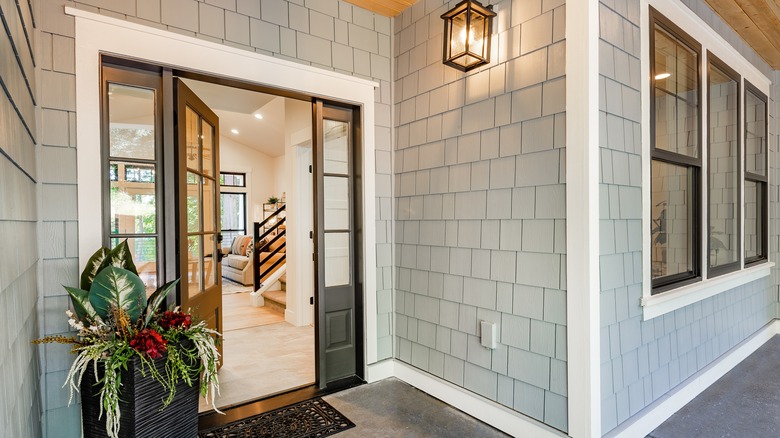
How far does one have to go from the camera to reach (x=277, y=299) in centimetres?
561

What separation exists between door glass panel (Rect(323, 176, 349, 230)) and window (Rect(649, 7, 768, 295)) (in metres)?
2.08

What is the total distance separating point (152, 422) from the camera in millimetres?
1801

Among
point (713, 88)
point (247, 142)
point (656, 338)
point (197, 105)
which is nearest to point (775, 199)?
point (713, 88)

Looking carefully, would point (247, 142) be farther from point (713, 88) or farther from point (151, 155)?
point (713, 88)

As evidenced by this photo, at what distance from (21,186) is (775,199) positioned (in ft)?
19.9

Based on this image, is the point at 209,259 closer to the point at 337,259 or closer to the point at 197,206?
the point at 197,206

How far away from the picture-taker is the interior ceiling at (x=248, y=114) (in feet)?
16.9

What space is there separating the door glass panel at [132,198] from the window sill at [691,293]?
9.50 feet

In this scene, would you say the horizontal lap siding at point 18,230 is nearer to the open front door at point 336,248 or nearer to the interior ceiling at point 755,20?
the open front door at point 336,248

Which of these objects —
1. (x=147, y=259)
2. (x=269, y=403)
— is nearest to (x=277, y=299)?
(x=269, y=403)

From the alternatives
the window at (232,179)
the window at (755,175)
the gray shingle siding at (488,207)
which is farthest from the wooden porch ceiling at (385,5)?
the window at (232,179)

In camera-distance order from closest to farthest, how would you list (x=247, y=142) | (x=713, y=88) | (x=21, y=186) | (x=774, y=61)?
(x=21, y=186), (x=713, y=88), (x=774, y=61), (x=247, y=142)

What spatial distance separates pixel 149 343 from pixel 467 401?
1.90 m

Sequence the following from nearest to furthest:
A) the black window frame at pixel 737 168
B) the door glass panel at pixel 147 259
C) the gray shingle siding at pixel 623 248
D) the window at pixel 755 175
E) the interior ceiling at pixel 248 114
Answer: the gray shingle siding at pixel 623 248, the door glass panel at pixel 147 259, the black window frame at pixel 737 168, the window at pixel 755 175, the interior ceiling at pixel 248 114
